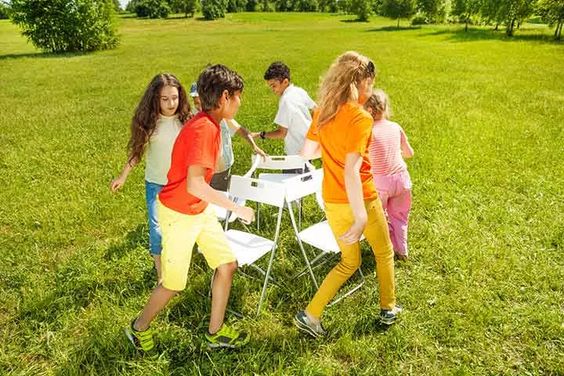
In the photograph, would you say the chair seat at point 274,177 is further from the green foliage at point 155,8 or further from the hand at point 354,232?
the green foliage at point 155,8

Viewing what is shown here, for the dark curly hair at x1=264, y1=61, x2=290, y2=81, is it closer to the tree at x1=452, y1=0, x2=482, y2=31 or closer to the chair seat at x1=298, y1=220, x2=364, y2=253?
the chair seat at x1=298, y1=220, x2=364, y2=253

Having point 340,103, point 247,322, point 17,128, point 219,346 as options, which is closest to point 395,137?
point 340,103

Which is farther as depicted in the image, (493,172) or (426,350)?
(493,172)

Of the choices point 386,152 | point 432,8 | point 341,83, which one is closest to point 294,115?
point 386,152

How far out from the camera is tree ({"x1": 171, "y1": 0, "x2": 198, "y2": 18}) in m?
86.8

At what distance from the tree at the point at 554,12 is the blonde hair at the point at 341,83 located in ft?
117

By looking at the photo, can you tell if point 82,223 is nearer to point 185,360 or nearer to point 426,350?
point 185,360

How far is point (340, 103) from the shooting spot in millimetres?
2928

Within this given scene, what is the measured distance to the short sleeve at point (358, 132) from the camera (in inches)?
111

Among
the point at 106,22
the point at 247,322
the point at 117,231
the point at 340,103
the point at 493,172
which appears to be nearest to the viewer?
the point at 340,103

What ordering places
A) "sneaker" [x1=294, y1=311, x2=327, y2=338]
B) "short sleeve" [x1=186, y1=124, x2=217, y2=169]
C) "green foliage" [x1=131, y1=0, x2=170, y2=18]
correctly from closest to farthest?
"short sleeve" [x1=186, y1=124, x2=217, y2=169] < "sneaker" [x1=294, y1=311, x2=327, y2=338] < "green foliage" [x1=131, y1=0, x2=170, y2=18]

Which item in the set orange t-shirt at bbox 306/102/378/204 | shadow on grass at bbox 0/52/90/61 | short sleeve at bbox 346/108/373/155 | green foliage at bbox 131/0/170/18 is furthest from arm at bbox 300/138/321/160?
green foliage at bbox 131/0/170/18

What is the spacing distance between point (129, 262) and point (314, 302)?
7.50ft

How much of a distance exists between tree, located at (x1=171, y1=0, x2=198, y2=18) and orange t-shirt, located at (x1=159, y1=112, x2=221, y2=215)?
302 feet
